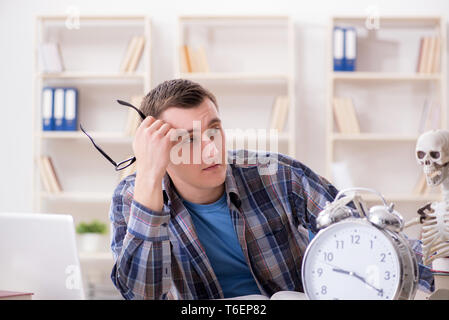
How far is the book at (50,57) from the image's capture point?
3.79 meters

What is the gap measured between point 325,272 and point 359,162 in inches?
125

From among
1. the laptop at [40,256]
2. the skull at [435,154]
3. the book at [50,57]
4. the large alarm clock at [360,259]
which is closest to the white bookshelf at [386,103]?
the book at [50,57]

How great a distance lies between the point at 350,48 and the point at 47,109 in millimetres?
2038

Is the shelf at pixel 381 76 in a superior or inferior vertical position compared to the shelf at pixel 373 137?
superior

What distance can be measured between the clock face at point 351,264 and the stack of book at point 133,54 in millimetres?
3141

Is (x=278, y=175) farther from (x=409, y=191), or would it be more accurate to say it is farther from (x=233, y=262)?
(x=409, y=191)

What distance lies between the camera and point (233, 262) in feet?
4.38

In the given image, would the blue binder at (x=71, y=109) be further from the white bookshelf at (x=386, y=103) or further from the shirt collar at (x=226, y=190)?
the shirt collar at (x=226, y=190)

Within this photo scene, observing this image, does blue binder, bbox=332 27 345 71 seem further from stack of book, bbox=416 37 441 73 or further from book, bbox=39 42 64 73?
book, bbox=39 42 64 73

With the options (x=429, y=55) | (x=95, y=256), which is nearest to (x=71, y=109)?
(x=95, y=256)

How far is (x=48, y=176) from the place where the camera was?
381 cm

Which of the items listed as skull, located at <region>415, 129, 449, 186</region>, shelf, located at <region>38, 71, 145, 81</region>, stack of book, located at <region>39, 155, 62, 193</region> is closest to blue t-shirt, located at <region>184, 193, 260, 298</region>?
skull, located at <region>415, 129, 449, 186</region>
